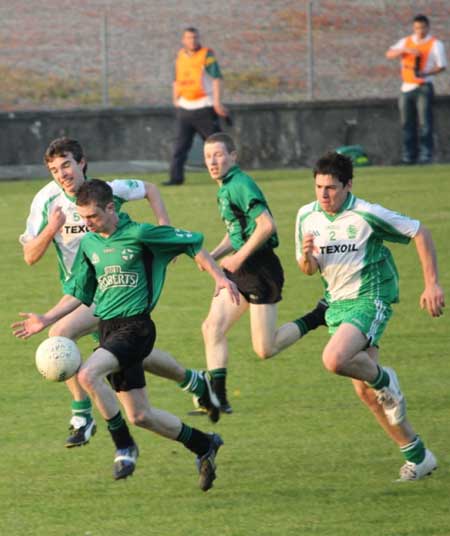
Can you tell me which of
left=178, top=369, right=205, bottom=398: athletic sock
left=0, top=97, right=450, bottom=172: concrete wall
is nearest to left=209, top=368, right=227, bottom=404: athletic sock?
left=178, top=369, right=205, bottom=398: athletic sock

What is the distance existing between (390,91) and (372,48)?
1.20 metres

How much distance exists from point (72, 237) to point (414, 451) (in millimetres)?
2664

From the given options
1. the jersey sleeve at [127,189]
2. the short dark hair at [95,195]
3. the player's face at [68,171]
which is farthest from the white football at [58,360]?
the jersey sleeve at [127,189]

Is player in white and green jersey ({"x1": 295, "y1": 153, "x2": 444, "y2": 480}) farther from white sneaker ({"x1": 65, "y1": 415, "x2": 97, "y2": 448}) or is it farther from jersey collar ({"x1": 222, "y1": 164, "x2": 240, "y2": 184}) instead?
white sneaker ({"x1": 65, "y1": 415, "x2": 97, "y2": 448})

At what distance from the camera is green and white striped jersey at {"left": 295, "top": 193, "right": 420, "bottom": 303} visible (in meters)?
7.85

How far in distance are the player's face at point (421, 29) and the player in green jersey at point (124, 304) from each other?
51.1ft

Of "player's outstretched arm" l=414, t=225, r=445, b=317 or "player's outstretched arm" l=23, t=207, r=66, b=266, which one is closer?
"player's outstretched arm" l=414, t=225, r=445, b=317

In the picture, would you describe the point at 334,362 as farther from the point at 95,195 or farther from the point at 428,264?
the point at 95,195

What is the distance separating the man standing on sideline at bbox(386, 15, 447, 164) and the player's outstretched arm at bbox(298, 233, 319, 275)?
15.1 metres

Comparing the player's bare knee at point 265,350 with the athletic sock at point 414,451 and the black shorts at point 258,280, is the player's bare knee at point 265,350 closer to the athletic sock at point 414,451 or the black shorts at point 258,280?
the black shorts at point 258,280

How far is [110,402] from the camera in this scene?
750cm

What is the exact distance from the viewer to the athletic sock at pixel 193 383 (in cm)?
856

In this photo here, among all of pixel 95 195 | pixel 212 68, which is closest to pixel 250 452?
pixel 95 195

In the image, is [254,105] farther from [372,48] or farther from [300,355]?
[300,355]
